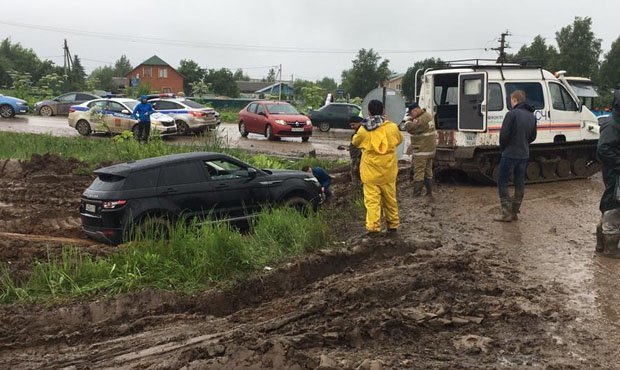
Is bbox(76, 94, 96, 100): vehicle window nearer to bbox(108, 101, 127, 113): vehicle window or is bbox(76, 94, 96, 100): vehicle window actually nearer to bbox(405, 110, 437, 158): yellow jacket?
bbox(108, 101, 127, 113): vehicle window

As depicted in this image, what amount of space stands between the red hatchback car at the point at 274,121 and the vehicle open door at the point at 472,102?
38.0ft

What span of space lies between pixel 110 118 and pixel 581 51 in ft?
197

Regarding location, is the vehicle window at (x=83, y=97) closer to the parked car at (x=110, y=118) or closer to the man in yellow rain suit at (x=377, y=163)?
the parked car at (x=110, y=118)

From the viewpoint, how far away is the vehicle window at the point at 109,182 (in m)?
8.44

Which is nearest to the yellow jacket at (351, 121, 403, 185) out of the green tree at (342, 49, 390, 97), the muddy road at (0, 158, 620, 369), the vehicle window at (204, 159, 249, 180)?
the muddy road at (0, 158, 620, 369)

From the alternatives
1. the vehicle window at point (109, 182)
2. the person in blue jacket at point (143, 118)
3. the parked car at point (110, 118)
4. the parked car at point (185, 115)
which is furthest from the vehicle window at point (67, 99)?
the vehicle window at point (109, 182)

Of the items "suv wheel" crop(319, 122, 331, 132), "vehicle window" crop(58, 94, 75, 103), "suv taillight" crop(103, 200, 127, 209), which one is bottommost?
"suv taillight" crop(103, 200, 127, 209)

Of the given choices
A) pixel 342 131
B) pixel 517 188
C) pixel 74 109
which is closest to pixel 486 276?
pixel 517 188

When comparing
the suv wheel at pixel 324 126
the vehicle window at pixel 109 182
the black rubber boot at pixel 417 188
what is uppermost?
the suv wheel at pixel 324 126

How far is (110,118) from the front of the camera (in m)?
23.4

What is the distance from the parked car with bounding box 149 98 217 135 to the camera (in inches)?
978

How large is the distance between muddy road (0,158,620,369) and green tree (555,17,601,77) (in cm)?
6485

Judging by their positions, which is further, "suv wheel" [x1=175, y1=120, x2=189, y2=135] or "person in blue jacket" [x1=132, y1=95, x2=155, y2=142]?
"suv wheel" [x1=175, y1=120, x2=189, y2=135]

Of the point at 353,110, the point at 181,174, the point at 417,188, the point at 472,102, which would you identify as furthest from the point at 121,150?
the point at 353,110
